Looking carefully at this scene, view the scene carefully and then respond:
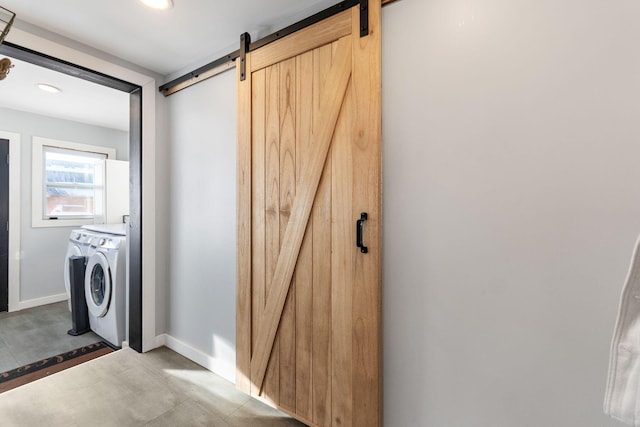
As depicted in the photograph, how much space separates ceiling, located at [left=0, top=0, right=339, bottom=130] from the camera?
66.5 inches

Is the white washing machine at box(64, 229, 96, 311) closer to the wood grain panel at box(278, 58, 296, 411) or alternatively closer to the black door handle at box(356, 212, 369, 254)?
the wood grain panel at box(278, 58, 296, 411)

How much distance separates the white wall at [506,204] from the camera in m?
0.99

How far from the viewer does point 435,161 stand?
1298 millimetres

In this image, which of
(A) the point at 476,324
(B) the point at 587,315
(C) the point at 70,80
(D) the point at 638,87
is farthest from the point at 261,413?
(C) the point at 70,80

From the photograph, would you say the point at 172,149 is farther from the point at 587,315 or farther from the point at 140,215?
the point at 587,315

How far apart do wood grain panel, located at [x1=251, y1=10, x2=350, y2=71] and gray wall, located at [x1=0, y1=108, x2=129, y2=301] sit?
141 inches

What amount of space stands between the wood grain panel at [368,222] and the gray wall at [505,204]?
0.06m

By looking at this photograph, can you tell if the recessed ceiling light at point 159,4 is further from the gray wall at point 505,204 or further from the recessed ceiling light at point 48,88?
the recessed ceiling light at point 48,88

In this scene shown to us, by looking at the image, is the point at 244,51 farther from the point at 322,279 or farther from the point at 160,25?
the point at 322,279

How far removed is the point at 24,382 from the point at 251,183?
2.20 metres

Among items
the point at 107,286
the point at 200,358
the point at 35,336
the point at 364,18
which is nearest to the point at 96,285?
the point at 107,286

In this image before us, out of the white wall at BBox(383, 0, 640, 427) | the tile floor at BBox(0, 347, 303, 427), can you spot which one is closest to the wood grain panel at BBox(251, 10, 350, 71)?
the white wall at BBox(383, 0, 640, 427)

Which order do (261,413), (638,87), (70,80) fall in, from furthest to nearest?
(70,80) < (261,413) < (638,87)

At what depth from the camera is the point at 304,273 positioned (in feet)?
5.50
